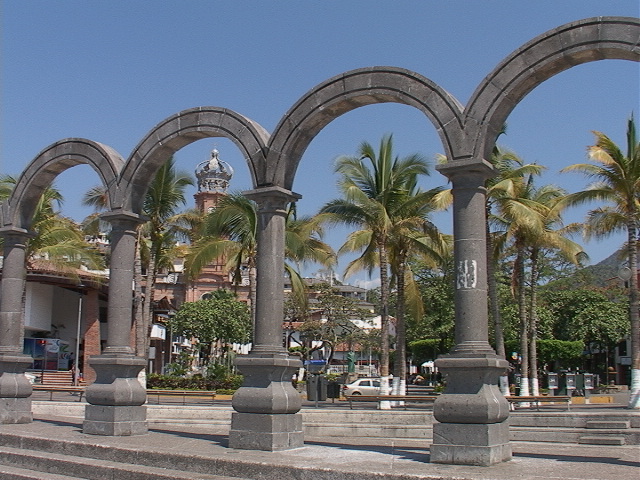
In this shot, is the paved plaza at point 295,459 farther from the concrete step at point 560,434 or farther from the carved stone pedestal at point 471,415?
the concrete step at point 560,434

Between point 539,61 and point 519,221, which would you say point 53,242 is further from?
point 539,61

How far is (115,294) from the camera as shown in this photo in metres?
12.6

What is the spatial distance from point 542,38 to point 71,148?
864 cm

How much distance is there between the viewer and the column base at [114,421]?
38.7 ft

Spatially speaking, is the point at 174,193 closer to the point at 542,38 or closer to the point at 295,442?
the point at 295,442

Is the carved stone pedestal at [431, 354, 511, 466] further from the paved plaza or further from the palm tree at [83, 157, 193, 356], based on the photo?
the palm tree at [83, 157, 193, 356]

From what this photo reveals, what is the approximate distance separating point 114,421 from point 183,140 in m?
4.75

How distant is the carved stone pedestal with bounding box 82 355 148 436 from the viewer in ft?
38.8

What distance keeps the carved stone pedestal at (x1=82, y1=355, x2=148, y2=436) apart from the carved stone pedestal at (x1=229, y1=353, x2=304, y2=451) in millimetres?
2320

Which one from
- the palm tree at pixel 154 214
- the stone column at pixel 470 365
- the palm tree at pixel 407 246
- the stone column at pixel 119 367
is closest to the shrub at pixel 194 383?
the palm tree at pixel 154 214

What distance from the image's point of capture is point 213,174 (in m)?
73.4

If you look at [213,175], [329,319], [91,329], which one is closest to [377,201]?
[91,329]

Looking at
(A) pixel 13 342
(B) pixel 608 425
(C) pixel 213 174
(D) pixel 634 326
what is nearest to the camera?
(B) pixel 608 425

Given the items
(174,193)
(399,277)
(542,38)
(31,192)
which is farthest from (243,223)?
(542,38)
